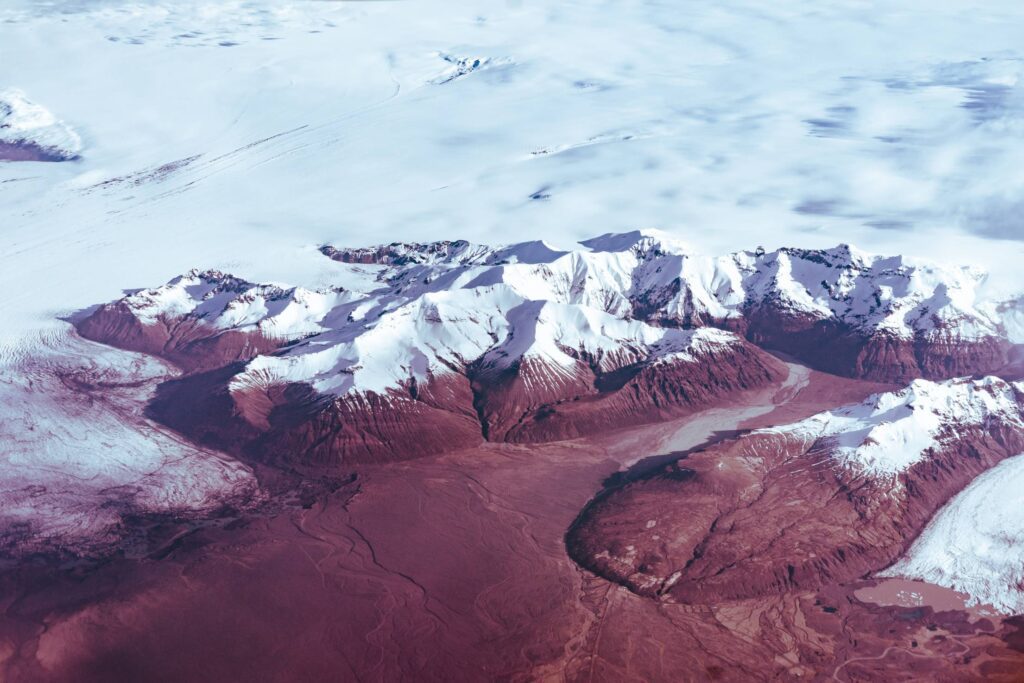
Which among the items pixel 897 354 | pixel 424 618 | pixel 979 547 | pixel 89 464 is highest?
pixel 89 464

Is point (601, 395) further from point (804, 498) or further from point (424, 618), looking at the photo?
point (424, 618)

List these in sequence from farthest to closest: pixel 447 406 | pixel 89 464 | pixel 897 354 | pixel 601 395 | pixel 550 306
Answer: pixel 897 354 → pixel 550 306 → pixel 601 395 → pixel 447 406 → pixel 89 464

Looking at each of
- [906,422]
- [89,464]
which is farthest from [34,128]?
[906,422]

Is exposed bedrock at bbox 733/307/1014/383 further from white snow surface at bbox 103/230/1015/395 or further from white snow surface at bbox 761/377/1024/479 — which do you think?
white snow surface at bbox 761/377/1024/479

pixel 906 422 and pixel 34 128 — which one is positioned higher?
pixel 34 128

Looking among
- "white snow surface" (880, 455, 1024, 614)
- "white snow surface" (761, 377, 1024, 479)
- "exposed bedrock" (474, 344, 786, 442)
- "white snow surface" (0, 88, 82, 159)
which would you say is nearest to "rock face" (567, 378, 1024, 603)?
"white snow surface" (761, 377, 1024, 479)

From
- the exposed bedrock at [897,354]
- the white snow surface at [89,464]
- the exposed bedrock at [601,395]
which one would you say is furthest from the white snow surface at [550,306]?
the white snow surface at [89,464]

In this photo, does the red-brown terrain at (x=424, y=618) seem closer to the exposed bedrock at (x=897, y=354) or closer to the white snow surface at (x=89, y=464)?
the white snow surface at (x=89, y=464)
